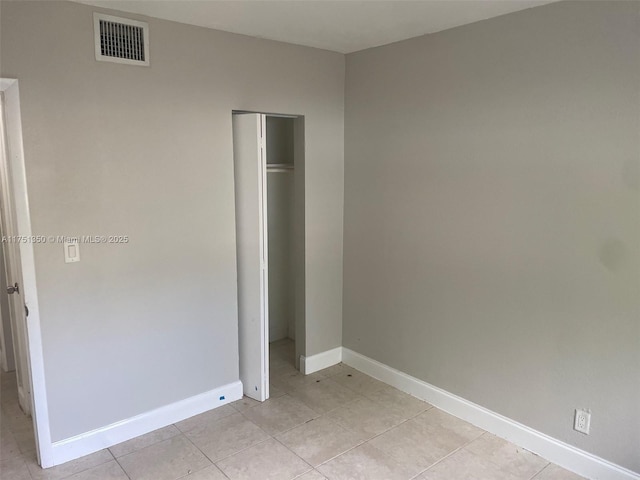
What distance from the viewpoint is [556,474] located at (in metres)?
2.58

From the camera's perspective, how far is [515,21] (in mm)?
2621

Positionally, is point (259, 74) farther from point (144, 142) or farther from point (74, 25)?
point (74, 25)

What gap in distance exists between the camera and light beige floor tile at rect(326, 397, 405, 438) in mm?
3041

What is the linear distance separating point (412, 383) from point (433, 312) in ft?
1.93

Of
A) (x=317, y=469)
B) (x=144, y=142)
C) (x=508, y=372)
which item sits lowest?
(x=317, y=469)

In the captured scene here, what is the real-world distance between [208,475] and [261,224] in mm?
1526

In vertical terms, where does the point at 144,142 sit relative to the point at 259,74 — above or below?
below

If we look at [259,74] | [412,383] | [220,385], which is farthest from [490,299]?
[259,74]

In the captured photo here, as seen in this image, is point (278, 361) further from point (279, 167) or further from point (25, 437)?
point (25, 437)

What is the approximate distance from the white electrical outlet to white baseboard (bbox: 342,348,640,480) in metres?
0.12

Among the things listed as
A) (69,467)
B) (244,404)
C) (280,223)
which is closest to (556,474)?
(244,404)

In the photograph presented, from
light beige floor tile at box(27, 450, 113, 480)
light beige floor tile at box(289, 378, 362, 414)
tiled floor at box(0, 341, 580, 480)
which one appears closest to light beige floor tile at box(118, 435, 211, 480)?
tiled floor at box(0, 341, 580, 480)

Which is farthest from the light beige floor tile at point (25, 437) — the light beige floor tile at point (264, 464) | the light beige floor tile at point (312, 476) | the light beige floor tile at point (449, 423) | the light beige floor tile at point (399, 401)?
the light beige floor tile at point (449, 423)

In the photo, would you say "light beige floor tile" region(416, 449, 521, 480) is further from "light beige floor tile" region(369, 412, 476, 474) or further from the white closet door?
the white closet door
